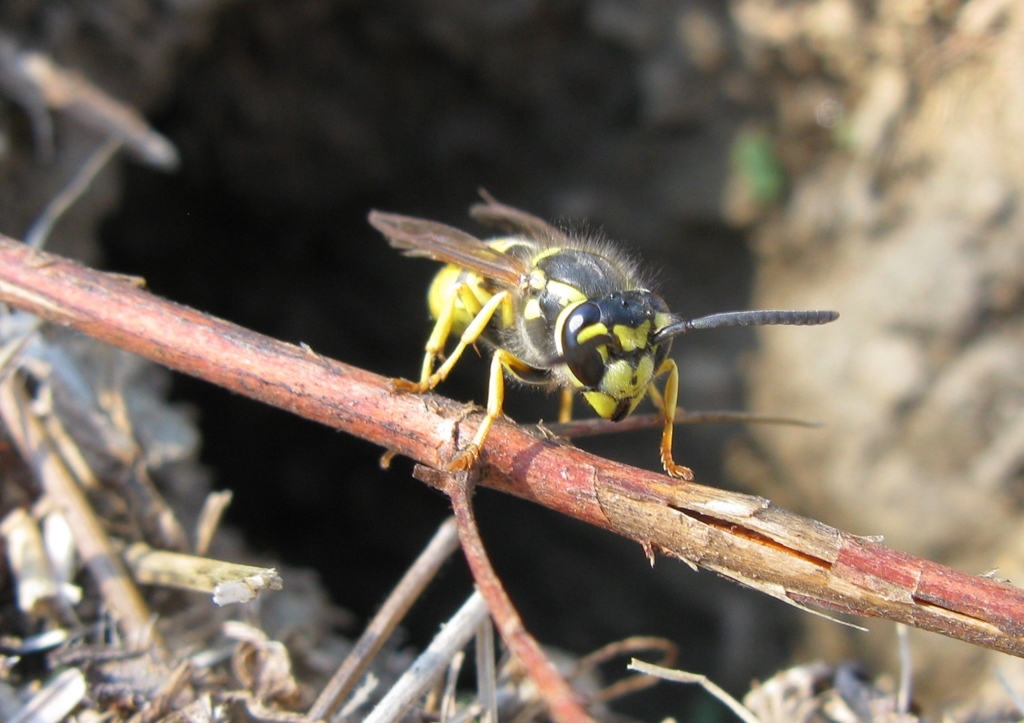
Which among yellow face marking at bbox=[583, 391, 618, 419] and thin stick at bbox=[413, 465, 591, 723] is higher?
yellow face marking at bbox=[583, 391, 618, 419]

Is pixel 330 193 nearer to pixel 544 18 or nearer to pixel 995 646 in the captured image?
pixel 544 18

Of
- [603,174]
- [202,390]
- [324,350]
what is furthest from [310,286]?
[603,174]

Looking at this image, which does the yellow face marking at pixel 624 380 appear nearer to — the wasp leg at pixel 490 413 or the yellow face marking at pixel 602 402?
the yellow face marking at pixel 602 402

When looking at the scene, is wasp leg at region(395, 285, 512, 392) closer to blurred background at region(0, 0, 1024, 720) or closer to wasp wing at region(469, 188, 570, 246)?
wasp wing at region(469, 188, 570, 246)

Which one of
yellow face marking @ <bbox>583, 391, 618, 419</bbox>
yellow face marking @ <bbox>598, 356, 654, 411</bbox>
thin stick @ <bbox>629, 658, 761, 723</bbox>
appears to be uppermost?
yellow face marking @ <bbox>598, 356, 654, 411</bbox>

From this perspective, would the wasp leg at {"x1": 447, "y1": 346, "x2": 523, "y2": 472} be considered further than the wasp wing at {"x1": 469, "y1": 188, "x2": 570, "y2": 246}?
No

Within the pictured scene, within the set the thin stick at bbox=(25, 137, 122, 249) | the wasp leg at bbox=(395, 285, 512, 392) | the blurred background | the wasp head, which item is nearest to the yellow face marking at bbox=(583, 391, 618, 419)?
the wasp head

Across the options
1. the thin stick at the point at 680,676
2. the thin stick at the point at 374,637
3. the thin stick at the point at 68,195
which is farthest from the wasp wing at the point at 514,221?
the thin stick at the point at 680,676

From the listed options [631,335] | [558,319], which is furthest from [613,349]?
[558,319]
